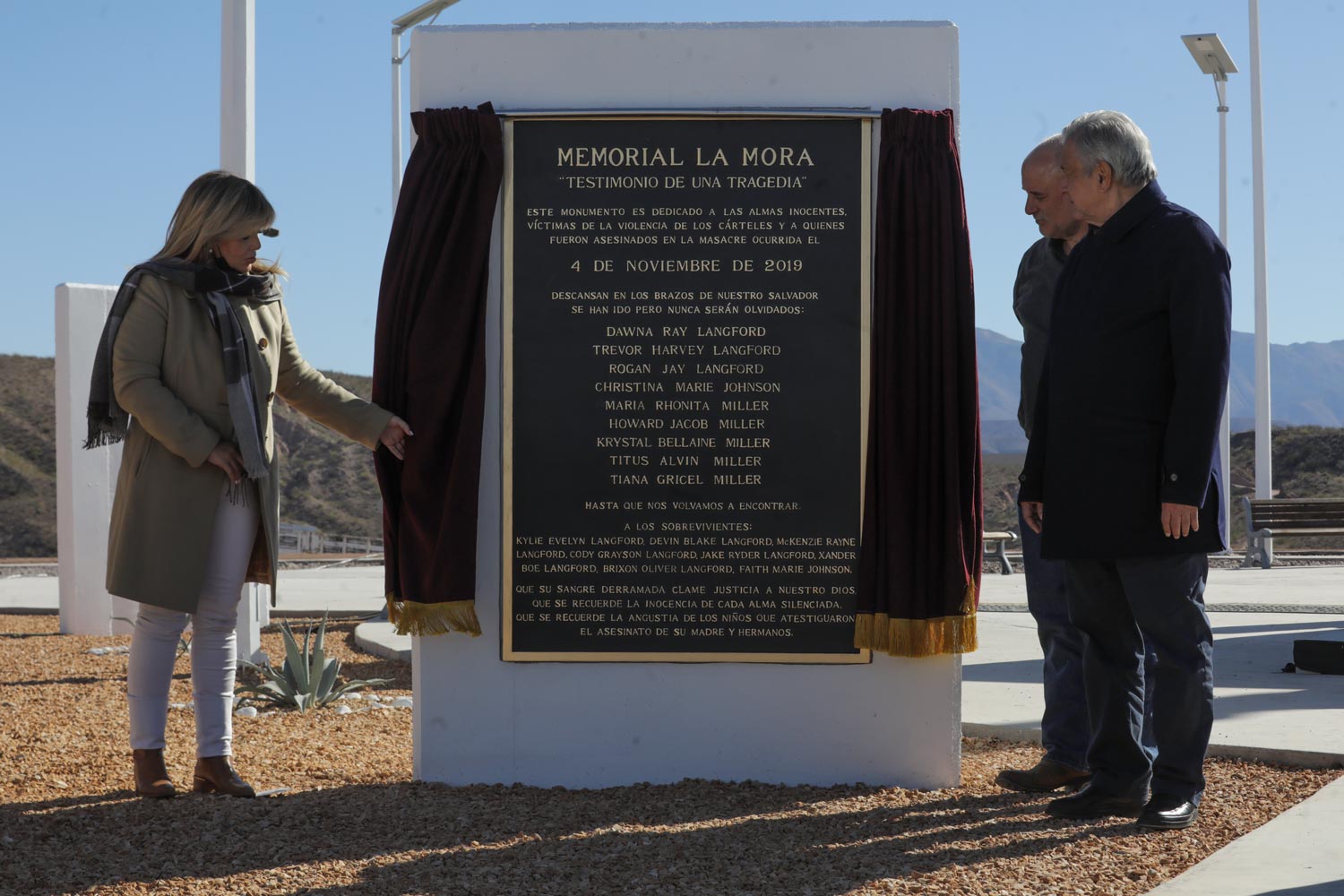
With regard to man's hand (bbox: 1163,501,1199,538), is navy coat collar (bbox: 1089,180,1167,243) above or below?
above

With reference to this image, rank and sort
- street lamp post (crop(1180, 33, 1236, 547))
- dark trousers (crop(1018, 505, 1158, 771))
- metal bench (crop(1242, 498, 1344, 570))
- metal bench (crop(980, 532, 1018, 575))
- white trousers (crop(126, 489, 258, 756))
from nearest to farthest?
white trousers (crop(126, 489, 258, 756))
dark trousers (crop(1018, 505, 1158, 771))
metal bench (crop(980, 532, 1018, 575))
metal bench (crop(1242, 498, 1344, 570))
street lamp post (crop(1180, 33, 1236, 547))

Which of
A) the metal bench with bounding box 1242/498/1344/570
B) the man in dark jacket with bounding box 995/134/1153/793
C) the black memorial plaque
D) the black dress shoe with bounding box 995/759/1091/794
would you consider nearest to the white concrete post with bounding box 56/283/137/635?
the black memorial plaque

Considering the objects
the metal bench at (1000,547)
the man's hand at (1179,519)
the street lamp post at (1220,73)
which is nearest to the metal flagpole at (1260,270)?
the street lamp post at (1220,73)

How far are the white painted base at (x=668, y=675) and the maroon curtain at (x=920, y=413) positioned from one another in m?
0.18

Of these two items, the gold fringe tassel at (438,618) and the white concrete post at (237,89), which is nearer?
the gold fringe tassel at (438,618)

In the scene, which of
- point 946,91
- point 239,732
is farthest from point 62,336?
point 946,91

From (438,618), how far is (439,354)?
0.88 m

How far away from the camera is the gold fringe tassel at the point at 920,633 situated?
4352mm

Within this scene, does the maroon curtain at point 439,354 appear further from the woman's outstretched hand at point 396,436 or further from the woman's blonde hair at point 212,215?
the woman's blonde hair at point 212,215

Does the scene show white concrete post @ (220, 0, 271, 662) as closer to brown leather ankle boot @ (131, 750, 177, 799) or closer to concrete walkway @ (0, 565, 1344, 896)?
concrete walkway @ (0, 565, 1344, 896)

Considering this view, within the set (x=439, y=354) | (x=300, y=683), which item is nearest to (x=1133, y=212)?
(x=439, y=354)

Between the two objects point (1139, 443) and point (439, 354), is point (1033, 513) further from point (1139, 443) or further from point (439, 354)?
point (439, 354)

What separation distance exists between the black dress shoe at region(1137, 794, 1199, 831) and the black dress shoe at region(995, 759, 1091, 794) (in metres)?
0.57

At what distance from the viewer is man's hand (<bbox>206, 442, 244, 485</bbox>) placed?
411 centimetres
